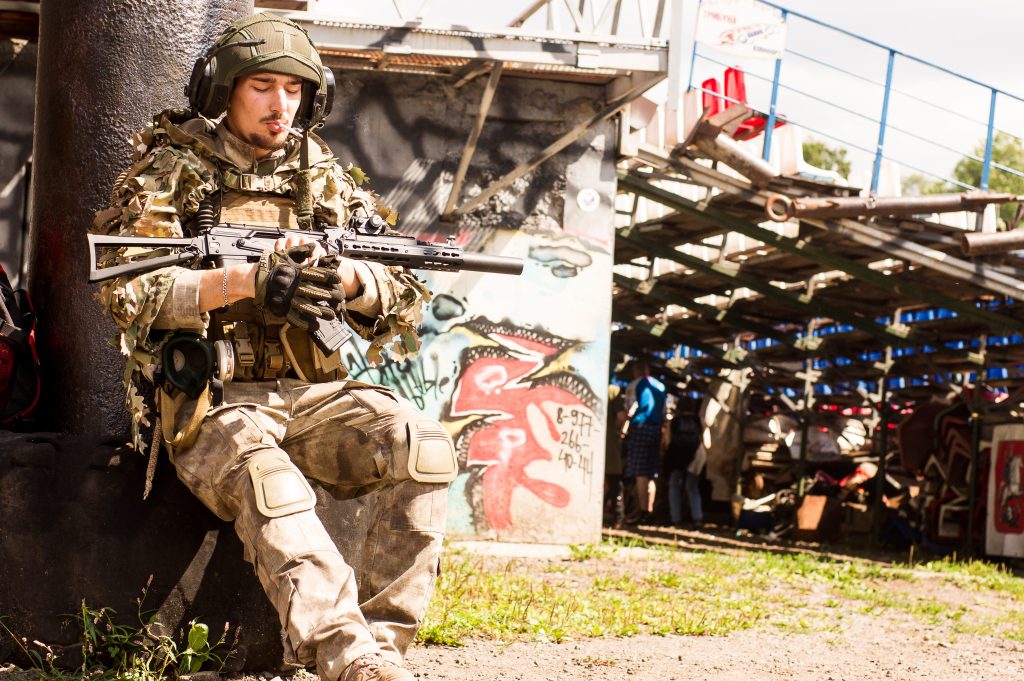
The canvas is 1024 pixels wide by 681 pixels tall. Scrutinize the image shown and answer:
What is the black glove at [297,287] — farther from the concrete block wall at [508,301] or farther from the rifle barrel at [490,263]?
the concrete block wall at [508,301]

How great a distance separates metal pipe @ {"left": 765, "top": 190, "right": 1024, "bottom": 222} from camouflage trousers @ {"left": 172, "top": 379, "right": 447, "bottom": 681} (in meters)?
7.34

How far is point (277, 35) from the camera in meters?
4.05

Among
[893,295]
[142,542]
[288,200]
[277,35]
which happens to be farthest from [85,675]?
[893,295]

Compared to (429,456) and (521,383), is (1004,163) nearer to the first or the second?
(521,383)

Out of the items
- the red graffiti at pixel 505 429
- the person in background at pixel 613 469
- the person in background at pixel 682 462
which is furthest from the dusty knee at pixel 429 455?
the person in background at pixel 682 462

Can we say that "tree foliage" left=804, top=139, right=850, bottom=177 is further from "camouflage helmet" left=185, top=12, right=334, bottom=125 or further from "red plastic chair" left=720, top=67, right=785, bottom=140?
"camouflage helmet" left=185, top=12, right=334, bottom=125

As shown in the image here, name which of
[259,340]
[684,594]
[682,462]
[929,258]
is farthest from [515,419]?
[682,462]

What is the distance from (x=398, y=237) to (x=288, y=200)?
407 mm

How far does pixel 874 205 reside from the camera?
10.6m

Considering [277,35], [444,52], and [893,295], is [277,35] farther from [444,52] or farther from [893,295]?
[893,295]

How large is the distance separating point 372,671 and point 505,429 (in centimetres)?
708

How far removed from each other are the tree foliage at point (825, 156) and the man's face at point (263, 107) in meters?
42.5

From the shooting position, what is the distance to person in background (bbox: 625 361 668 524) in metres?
14.6

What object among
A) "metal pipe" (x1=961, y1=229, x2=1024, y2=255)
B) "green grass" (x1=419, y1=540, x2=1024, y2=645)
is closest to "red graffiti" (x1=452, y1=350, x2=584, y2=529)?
"green grass" (x1=419, y1=540, x2=1024, y2=645)
